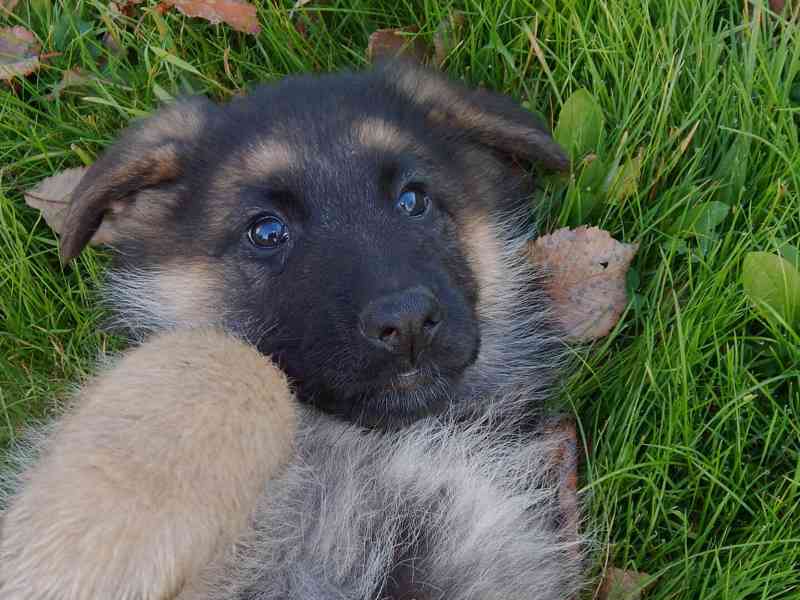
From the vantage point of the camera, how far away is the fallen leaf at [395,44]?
11.2 ft

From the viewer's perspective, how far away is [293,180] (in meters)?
2.55

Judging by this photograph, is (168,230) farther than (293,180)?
Yes

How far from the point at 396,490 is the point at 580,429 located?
25.7 inches

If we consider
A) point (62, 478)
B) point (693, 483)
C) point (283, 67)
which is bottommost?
point (693, 483)

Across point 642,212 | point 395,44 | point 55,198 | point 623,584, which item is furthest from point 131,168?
point 623,584

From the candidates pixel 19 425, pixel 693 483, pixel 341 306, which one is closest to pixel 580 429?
pixel 693 483

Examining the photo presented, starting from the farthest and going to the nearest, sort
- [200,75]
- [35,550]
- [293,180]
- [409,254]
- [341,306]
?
[200,75] < [293,180] < [409,254] < [341,306] < [35,550]

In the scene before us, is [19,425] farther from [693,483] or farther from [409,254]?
[693,483]

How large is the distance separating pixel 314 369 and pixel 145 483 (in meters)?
0.62

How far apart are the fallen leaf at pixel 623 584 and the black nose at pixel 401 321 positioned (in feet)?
2.73

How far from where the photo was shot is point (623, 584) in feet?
7.70

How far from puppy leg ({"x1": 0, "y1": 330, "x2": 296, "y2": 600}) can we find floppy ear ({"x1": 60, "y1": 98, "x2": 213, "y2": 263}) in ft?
2.60

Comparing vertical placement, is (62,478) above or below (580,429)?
above

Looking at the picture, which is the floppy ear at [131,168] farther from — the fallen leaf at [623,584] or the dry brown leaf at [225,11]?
the fallen leaf at [623,584]
